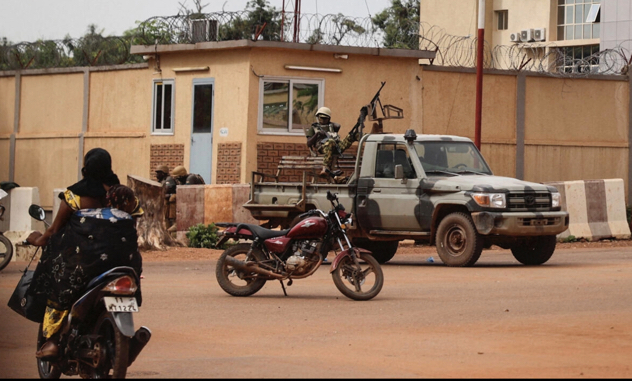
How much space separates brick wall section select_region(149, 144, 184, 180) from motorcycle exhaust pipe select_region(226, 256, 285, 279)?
44.2ft

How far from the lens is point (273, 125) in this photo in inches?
975

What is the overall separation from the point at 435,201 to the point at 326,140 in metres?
2.49

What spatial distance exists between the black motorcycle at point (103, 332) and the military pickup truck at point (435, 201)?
960 centimetres

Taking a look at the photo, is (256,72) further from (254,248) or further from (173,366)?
(173,366)

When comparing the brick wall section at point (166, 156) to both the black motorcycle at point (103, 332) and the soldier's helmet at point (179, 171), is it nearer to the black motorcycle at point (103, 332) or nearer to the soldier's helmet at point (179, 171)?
the soldier's helmet at point (179, 171)

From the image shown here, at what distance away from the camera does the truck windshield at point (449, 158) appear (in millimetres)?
16922

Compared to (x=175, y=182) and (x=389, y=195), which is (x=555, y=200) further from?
(x=175, y=182)

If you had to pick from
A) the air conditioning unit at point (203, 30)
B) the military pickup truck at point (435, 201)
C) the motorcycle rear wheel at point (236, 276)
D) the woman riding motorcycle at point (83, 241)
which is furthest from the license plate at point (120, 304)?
the air conditioning unit at point (203, 30)

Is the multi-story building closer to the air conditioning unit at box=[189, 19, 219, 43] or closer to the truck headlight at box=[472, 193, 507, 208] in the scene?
the air conditioning unit at box=[189, 19, 219, 43]

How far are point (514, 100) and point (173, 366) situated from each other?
1992 centimetres

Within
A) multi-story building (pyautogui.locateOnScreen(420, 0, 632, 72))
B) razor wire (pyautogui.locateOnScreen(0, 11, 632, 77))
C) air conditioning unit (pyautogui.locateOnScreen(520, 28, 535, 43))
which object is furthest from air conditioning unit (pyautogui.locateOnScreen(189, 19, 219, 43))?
air conditioning unit (pyautogui.locateOnScreen(520, 28, 535, 43))

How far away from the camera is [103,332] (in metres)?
6.85

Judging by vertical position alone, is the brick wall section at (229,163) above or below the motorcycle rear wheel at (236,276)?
above

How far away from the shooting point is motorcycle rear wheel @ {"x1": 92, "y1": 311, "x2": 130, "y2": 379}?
21.6 feet
